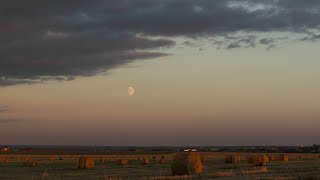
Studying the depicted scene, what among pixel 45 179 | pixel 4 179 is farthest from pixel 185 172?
pixel 4 179

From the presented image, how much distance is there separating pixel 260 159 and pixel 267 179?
22129 millimetres

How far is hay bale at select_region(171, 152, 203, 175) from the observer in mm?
34250

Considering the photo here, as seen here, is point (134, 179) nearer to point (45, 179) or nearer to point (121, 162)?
point (45, 179)

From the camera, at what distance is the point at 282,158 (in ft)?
209

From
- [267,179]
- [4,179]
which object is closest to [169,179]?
[267,179]

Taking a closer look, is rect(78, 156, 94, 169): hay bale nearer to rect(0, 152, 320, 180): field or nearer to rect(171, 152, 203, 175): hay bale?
rect(0, 152, 320, 180): field

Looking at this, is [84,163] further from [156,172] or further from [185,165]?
[185,165]

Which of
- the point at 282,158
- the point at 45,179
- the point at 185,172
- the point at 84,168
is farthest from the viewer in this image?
the point at 282,158

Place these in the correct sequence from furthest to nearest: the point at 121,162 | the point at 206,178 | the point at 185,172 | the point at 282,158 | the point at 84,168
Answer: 1. the point at 282,158
2. the point at 121,162
3. the point at 84,168
4. the point at 185,172
5. the point at 206,178

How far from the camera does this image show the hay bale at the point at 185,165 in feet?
112

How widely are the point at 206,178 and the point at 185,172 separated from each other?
5.73m

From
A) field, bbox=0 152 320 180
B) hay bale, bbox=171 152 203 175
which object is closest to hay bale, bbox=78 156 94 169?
→ field, bbox=0 152 320 180

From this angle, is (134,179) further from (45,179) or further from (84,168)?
(84,168)

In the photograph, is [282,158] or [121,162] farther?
[282,158]
